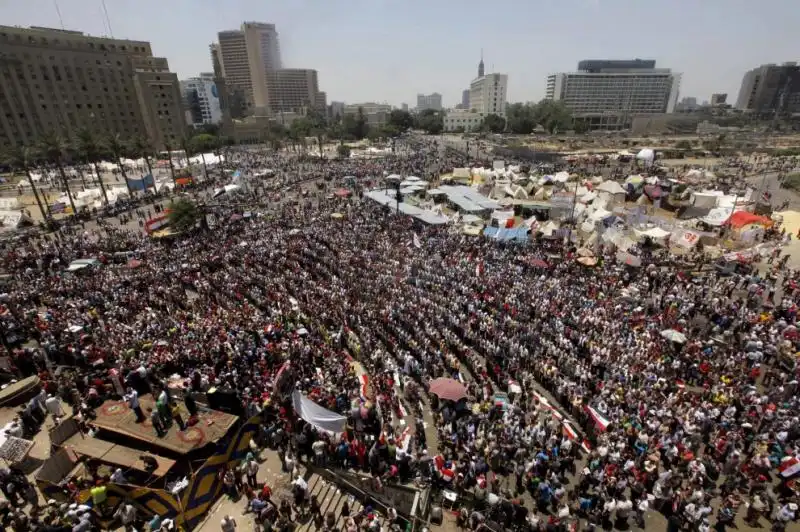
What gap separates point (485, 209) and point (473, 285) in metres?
17.1

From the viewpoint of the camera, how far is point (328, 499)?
11.0m

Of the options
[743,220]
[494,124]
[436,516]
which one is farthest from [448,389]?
[494,124]

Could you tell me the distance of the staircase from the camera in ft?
34.0

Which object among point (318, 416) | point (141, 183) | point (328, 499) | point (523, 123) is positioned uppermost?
point (523, 123)

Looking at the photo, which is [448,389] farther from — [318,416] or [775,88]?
[775,88]

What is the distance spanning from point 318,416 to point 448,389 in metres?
4.50

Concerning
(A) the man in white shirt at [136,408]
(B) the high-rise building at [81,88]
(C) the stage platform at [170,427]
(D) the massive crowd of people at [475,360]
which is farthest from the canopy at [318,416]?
(B) the high-rise building at [81,88]

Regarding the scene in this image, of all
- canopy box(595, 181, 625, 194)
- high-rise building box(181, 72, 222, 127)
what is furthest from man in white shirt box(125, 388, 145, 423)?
high-rise building box(181, 72, 222, 127)

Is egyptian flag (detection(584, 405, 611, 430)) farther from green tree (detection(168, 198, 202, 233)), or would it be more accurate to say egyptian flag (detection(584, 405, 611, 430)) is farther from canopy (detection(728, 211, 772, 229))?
green tree (detection(168, 198, 202, 233))

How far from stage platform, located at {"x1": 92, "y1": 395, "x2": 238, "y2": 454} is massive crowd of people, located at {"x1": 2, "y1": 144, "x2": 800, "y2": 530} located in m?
1.23

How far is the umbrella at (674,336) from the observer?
17000 mm

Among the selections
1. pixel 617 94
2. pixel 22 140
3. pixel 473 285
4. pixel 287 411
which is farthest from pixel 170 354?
pixel 617 94

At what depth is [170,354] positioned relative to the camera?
16609 mm

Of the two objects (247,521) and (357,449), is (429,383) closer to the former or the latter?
(357,449)
